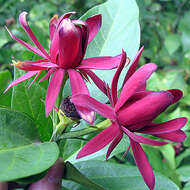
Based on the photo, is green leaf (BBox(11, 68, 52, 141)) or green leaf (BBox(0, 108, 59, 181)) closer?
green leaf (BBox(0, 108, 59, 181))

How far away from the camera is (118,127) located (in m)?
0.61

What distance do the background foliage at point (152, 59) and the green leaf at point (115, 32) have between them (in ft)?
0.67

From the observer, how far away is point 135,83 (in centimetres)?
62

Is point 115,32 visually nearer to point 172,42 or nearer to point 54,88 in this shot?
point 54,88

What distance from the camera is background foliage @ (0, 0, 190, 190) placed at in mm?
890

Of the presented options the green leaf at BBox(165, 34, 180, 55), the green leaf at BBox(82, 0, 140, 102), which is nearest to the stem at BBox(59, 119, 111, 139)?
the green leaf at BBox(82, 0, 140, 102)

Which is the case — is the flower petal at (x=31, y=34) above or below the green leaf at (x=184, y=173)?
above

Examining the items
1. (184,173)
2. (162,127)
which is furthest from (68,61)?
(184,173)

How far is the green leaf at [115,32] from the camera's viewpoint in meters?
0.94

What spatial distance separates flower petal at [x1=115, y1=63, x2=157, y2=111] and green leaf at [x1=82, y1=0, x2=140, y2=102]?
29 centimetres

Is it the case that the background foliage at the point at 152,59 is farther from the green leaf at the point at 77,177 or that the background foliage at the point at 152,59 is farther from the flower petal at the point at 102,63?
the flower petal at the point at 102,63

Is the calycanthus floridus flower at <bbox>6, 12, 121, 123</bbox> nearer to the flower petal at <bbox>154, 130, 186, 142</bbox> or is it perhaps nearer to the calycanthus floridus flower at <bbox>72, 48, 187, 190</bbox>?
the calycanthus floridus flower at <bbox>72, 48, 187, 190</bbox>

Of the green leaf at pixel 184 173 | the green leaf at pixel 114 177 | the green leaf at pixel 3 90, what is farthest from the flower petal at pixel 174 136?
the green leaf at pixel 184 173

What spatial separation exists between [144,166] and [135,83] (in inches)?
7.1
